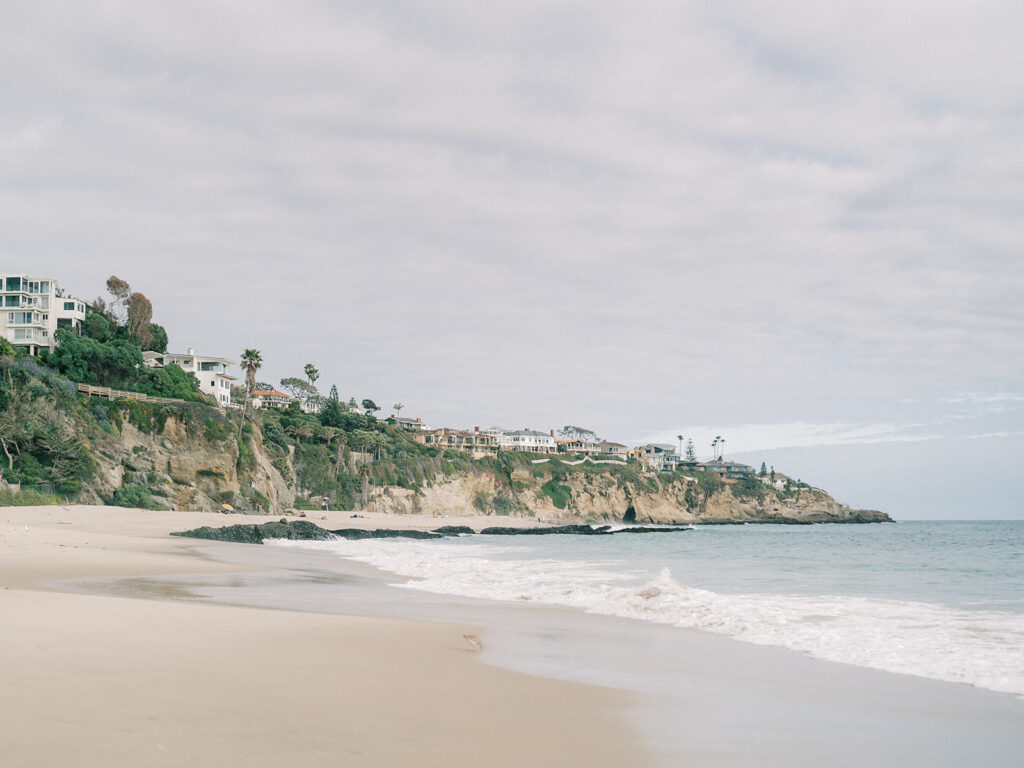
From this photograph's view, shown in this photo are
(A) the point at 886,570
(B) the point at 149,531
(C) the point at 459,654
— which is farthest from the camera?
(B) the point at 149,531

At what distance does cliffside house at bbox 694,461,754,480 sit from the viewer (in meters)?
169

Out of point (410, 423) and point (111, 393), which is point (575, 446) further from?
point (111, 393)

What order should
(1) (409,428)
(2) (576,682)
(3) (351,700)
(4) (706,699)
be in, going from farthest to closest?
(1) (409,428) < (2) (576,682) < (4) (706,699) < (3) (351,700)

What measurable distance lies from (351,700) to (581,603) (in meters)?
10.2

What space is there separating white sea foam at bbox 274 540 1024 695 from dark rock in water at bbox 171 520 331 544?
17.3m

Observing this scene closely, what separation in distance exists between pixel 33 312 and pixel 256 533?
48979 mm

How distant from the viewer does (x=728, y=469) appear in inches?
6855

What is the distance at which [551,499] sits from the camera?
12294cm

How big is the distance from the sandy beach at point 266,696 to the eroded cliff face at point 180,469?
4598 centimetres

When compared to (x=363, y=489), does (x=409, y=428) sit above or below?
above

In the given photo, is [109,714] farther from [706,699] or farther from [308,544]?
[308,544]

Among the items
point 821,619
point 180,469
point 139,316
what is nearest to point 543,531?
point 180,469

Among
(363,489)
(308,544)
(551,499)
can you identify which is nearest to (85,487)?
(308,544)

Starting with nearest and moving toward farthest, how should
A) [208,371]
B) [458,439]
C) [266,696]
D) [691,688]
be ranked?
1. [266,696]
2. [691,688]
3. [208,371]
4. [458,439]
